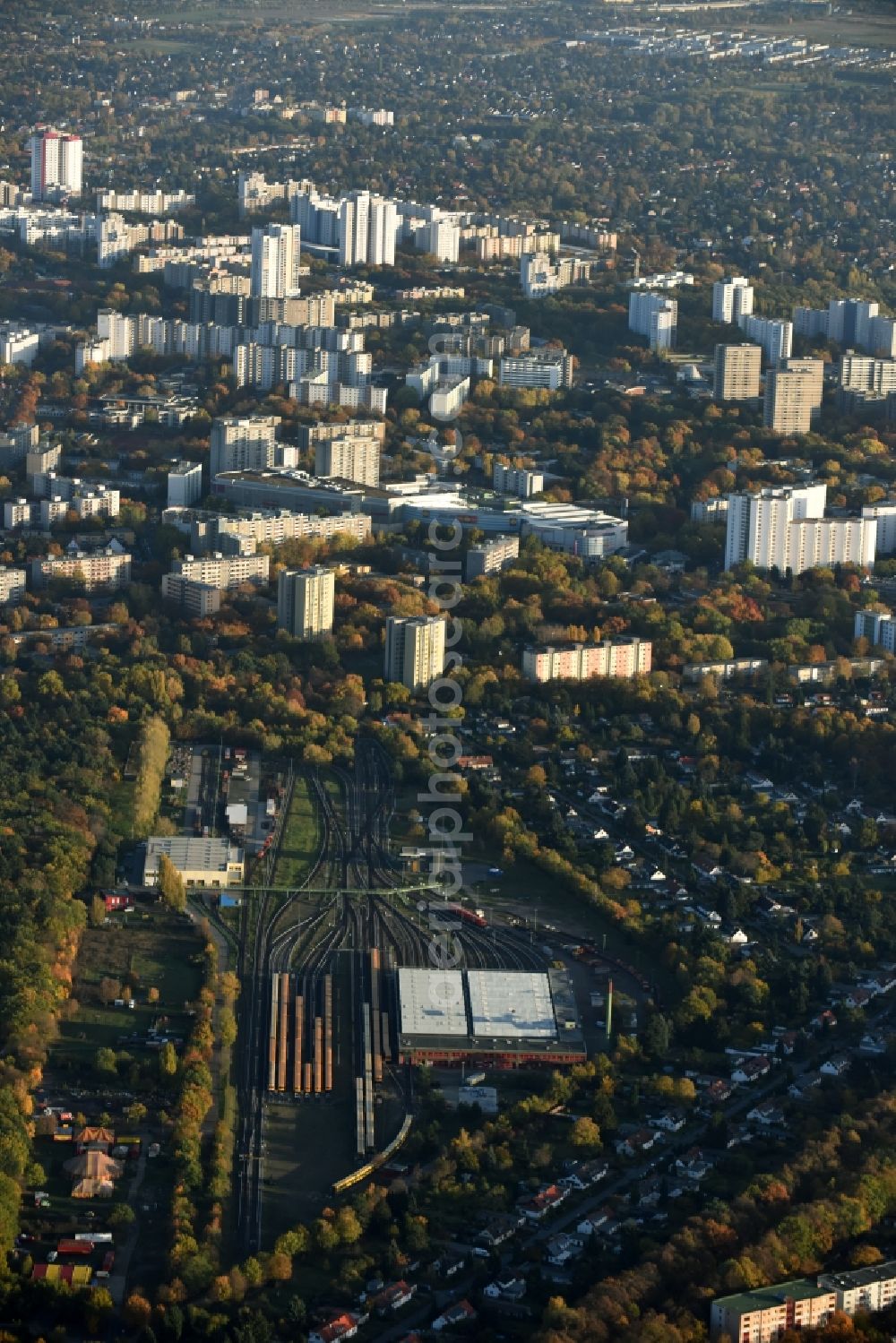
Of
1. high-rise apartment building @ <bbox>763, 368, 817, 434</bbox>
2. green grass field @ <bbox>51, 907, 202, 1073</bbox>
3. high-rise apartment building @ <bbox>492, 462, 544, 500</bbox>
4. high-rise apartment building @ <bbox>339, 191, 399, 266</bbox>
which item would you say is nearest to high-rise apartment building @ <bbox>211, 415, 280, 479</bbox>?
high-rise apartment building @ <bbox>492, 462, 544, 500</bbox>

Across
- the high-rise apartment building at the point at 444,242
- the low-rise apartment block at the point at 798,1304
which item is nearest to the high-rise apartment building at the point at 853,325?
the high-rise apartment building at the point at 444,242

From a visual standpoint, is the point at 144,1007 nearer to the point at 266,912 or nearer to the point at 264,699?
the point at 266,912

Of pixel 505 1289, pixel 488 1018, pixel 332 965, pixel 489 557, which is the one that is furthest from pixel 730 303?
pixel 505 1289

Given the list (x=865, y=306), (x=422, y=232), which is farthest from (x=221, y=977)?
(x=422, y=232)

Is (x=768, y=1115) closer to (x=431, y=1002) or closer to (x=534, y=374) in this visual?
(x=431, y=1002)

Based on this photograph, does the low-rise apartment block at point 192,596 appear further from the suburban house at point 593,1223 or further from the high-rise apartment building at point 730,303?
the high-rise apartment building at point 730,303

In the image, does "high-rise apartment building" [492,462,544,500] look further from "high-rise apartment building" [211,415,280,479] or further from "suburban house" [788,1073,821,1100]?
"suburban house" [788,1073,821,1100]
